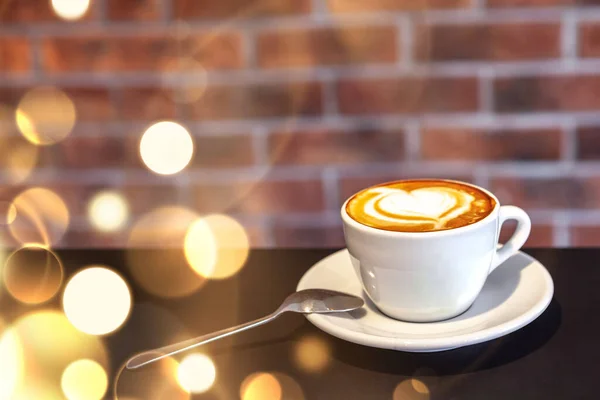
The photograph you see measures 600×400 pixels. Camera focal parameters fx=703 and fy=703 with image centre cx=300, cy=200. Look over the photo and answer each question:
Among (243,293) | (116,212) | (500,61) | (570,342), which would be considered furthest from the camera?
(116,212)

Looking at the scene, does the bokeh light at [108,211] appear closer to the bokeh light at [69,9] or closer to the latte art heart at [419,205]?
the bokeh light at [69,9]

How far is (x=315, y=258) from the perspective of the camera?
845mm

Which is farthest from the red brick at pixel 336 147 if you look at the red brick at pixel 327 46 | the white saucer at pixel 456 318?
the white saucer at pixel 456 318

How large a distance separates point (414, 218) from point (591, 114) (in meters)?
0.49

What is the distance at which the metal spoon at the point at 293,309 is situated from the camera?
624 mm

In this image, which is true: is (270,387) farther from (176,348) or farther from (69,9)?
(69,9)

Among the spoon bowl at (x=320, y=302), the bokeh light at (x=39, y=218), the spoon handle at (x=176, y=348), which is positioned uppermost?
the spoon bowl at (x=320, y=302)

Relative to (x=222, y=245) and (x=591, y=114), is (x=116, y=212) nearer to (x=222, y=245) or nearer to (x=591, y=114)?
(x=222, y=245)

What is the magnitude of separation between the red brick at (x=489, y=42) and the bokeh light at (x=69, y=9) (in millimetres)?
498

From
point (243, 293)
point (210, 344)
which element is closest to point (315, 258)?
point (243, 293)

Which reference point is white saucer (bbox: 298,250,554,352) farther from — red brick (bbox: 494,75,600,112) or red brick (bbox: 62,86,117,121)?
red brick (bbox: 62,86,117,121)

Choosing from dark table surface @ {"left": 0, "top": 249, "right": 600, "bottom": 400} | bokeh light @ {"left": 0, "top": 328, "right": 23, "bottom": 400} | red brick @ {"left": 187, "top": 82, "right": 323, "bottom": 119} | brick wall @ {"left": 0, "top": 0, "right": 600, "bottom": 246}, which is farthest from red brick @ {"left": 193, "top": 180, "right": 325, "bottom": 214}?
bokeh light @ {"left": 0, "top": 328, "right": 23, "bottom": 400}

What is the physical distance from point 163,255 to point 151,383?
32 centimetres

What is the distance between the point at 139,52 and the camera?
1.05 m
